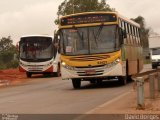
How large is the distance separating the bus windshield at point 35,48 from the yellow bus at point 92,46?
18.0 metres

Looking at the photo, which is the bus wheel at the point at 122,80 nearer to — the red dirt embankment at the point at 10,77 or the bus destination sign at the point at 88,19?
the bus destination sign at the point at 88,19

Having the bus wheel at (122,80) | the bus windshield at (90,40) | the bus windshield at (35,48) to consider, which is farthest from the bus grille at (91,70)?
the bus windshield at (35,48)

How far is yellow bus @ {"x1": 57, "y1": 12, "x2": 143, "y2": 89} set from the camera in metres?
24.6

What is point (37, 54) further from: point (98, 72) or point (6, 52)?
point (6, 52)

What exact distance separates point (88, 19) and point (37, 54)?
18518mm

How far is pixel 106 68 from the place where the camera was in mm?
24562

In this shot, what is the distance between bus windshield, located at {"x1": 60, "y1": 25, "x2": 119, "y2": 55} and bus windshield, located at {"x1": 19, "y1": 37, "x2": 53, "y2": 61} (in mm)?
18156

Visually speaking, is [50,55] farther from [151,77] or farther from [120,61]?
[151,77]

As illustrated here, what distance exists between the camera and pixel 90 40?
2483 cm

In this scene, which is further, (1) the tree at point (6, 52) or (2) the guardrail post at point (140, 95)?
(1) the tree at point (6, 52)

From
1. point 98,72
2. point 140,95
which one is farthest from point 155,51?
point 140,95

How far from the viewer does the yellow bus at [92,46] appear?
967 inches

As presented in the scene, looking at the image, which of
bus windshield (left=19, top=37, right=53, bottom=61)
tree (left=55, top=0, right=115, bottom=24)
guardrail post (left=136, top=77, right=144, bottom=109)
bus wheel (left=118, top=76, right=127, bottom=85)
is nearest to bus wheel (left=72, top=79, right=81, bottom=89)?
bus wheel (left=118, top=76, right=127, bottom=85)

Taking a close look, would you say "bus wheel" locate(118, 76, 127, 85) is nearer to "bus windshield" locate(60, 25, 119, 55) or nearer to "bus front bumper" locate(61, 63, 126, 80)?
"bus front bumper" locate(61, 63, 126, 80)
